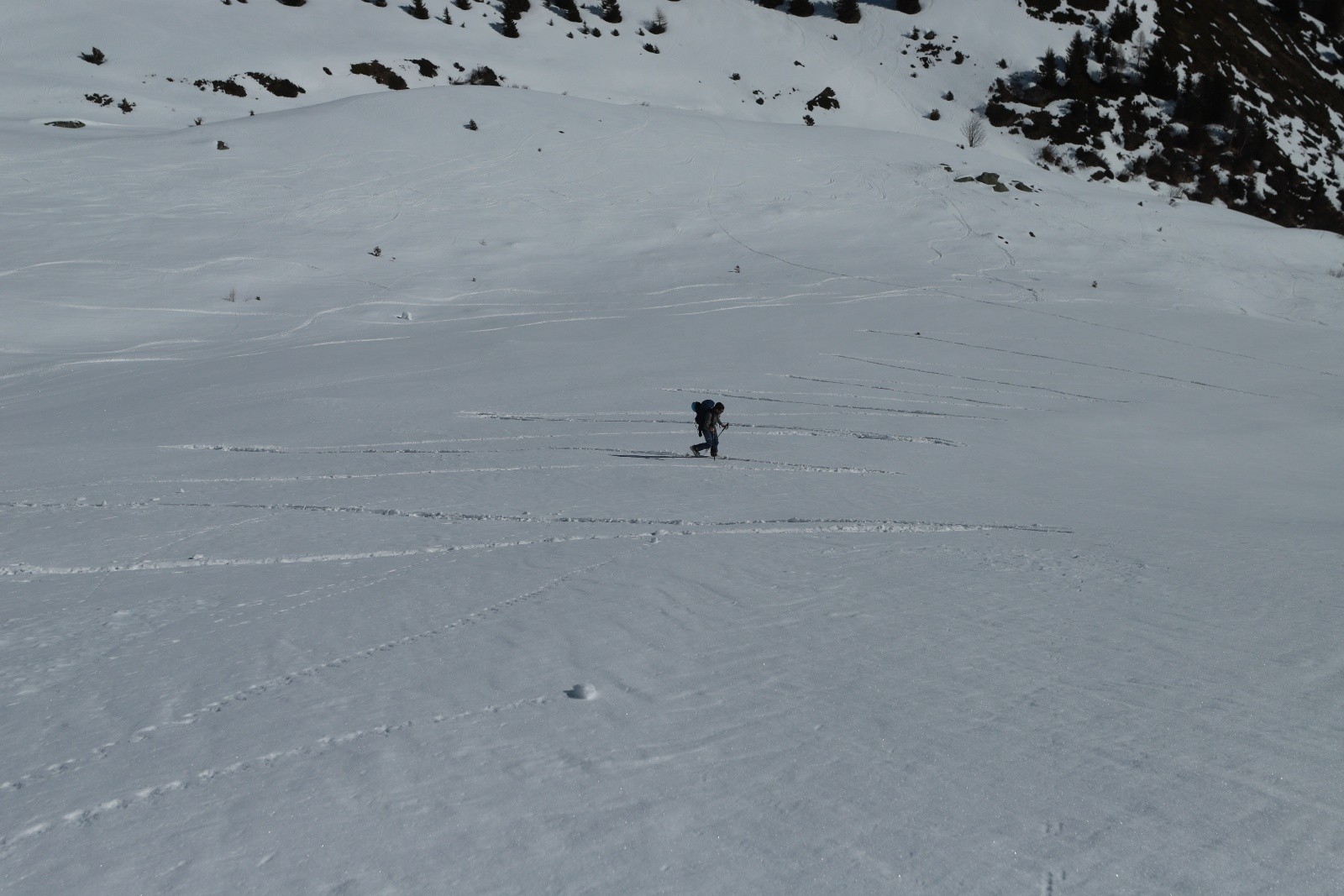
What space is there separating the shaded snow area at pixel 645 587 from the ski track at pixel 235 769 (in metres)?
0.02

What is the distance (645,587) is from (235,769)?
2.91m

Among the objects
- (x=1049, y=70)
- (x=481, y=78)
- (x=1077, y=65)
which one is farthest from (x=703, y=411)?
(x=1077, y=65)

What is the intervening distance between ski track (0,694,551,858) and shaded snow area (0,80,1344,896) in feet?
0.07

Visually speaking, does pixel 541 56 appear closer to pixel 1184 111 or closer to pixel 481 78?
pixel 481 78

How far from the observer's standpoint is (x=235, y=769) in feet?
12.5

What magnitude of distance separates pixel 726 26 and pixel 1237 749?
1924 inches

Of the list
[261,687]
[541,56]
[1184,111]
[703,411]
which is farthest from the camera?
[1184,111]

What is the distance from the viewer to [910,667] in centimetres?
477

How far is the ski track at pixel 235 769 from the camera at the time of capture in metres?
3.42

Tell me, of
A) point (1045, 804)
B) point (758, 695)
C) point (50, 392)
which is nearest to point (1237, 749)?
point (1045, 804)

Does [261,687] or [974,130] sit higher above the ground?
[974,130]

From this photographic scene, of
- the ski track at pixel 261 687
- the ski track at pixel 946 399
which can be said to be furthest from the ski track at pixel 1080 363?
the ski track at pixel 261 687

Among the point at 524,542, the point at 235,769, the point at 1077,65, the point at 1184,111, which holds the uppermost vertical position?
the point at 1077,65

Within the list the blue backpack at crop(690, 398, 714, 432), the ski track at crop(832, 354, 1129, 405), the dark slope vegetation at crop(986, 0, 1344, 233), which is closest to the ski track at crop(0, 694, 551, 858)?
the blue backpack at crop(690, 398, 714, 432)
